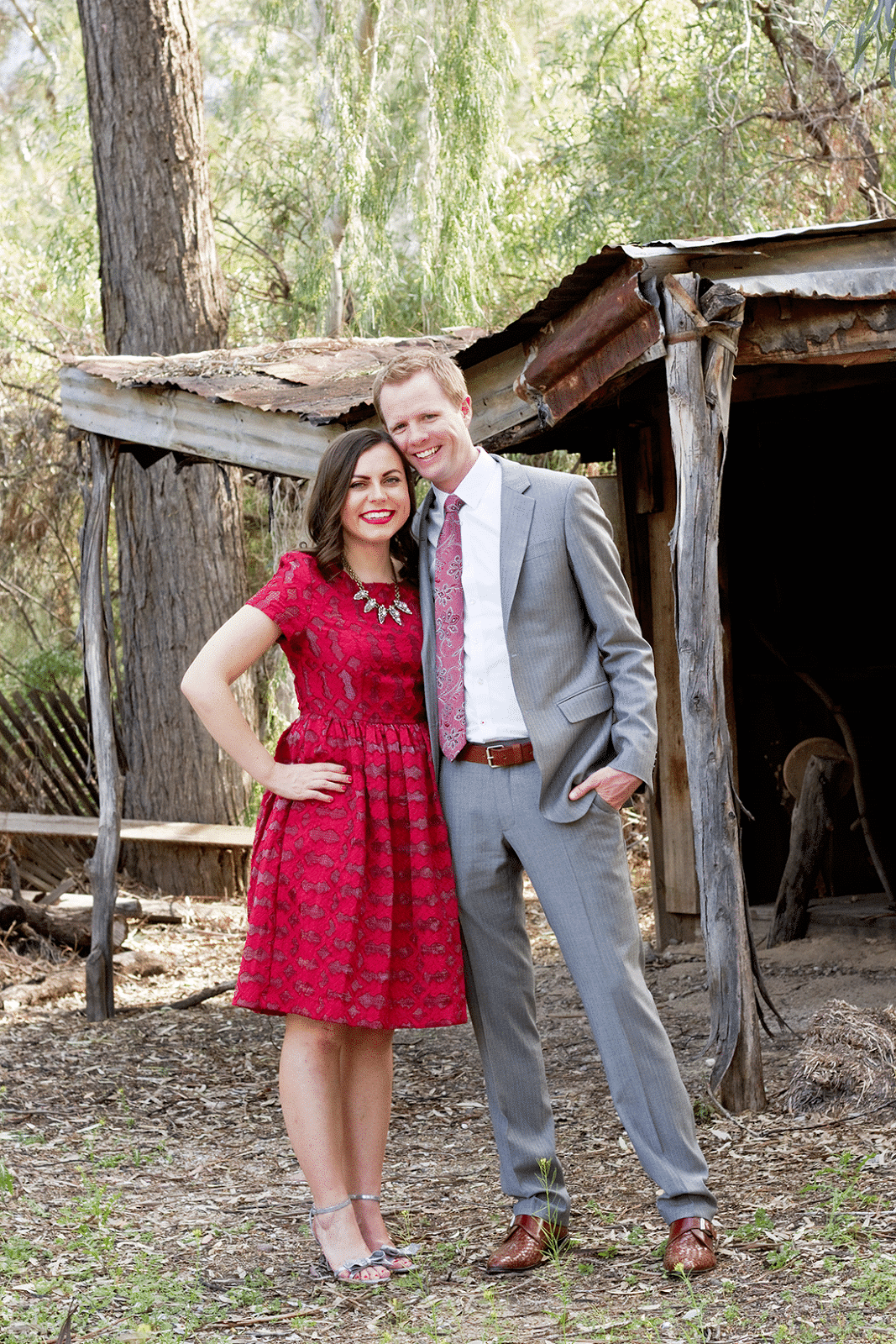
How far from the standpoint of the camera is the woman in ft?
10.4

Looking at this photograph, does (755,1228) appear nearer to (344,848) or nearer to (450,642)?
(344,848)

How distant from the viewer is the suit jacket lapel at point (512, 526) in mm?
3131

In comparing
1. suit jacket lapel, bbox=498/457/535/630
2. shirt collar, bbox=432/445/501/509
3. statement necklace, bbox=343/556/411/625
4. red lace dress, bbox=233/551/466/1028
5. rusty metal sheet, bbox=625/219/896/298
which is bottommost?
red lace dress, bbox=233/551/466/1028

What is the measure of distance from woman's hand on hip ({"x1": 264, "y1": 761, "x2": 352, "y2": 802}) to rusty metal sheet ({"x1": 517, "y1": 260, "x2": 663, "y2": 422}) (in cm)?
187

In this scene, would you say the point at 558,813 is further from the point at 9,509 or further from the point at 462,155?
the point at 9,509

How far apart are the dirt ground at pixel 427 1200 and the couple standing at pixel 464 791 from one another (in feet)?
0.54

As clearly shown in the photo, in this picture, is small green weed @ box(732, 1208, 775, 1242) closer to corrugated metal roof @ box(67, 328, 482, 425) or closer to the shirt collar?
the shirt collar

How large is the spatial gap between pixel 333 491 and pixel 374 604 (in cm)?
29

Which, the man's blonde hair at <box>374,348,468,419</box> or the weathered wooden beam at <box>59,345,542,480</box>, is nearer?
the man's blonde hair at <box>374,348,468,419</box>

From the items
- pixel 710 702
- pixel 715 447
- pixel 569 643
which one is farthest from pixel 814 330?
pixel 569 643

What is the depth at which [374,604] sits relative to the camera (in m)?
3.31

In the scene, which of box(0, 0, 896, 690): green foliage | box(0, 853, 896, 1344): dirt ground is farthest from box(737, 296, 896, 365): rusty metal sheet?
box(0, 0, 896, 690): green foliage

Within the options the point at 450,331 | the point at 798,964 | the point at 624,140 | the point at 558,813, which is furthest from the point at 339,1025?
the point at 624,140

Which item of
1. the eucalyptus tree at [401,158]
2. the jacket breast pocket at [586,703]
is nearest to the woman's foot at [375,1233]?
the jacket breast pocket at [586,703]
